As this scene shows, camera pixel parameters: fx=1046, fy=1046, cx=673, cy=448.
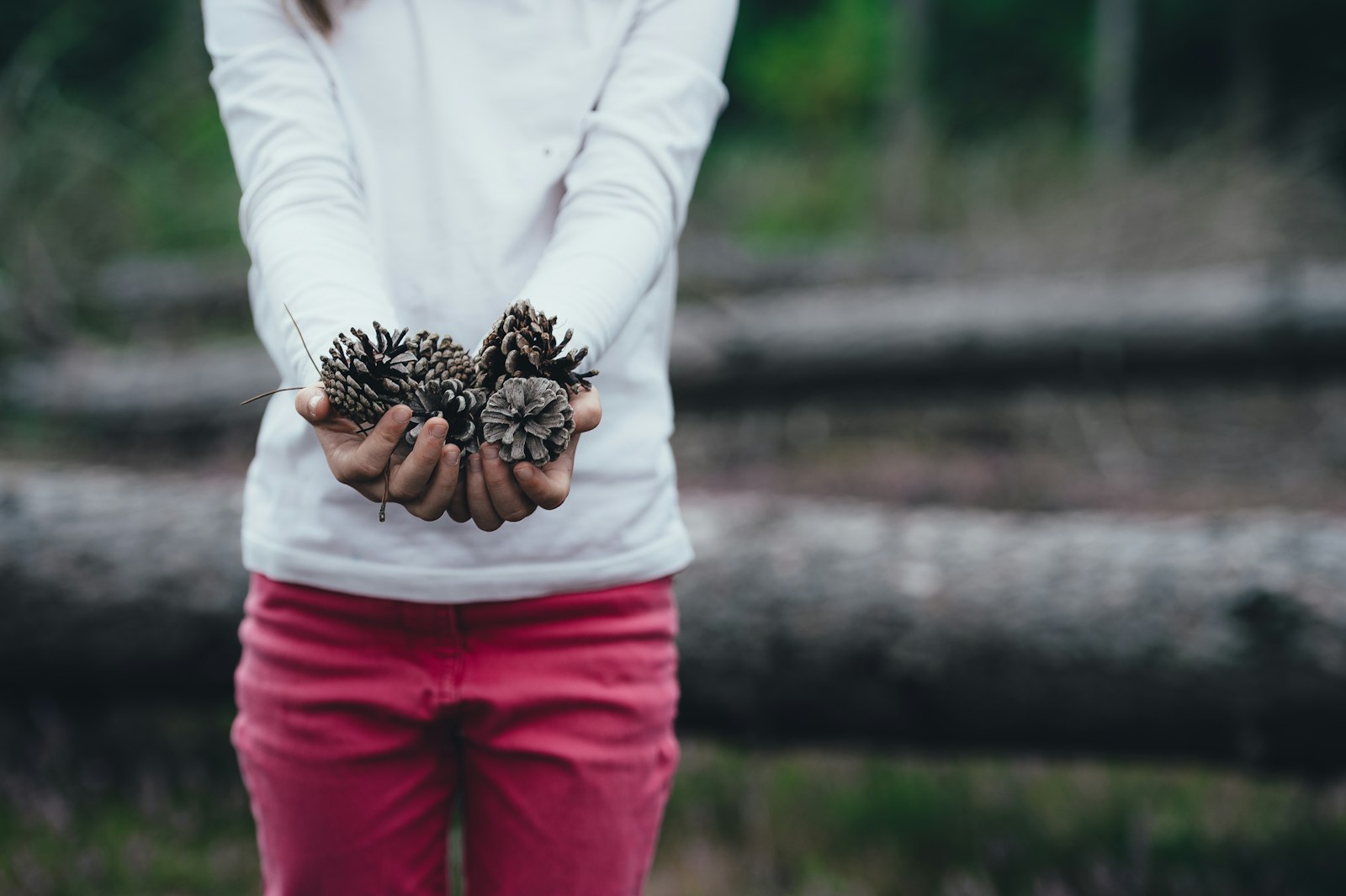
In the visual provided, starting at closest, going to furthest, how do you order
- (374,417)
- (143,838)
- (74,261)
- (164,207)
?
(374,417), (143,838), (74,261), (164,207)

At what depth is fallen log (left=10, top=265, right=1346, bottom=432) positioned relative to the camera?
493 centimetres

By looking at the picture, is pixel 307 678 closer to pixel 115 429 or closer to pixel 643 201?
pixel 643 201

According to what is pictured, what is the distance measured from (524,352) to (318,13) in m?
0.56

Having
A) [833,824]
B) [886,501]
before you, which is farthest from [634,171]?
[886,501]

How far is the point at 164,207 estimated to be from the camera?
7.47 meters

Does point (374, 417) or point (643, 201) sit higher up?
point (643, 201)

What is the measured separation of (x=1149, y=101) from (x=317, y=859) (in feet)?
54.1

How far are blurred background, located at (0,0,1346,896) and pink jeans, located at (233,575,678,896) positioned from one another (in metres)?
1.22

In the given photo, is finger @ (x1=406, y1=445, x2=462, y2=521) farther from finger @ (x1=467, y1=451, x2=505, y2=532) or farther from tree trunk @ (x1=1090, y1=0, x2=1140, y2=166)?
tree trunk @ (x1=1090, y1=0, x2=1140, y2=166)

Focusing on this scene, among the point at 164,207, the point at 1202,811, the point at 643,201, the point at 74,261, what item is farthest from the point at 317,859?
the point at 164,207

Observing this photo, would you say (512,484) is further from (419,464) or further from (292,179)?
(292,179)

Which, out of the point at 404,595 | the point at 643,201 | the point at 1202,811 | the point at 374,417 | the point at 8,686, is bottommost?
the point at 1202,811

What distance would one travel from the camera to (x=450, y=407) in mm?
1002

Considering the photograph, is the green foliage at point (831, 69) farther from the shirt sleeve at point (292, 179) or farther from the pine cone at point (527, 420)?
the pine cone at point (527, 420)
